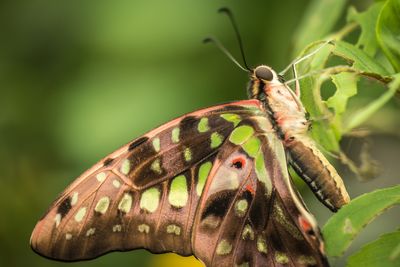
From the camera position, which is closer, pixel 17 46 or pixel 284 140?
pixel 284 140

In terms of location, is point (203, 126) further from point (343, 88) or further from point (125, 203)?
point (343, 88)

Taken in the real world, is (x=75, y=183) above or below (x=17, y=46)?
below

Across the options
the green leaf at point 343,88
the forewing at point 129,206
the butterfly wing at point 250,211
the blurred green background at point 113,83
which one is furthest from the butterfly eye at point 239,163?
the blurred green background at point 113,83

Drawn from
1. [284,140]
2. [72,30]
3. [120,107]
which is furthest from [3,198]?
[284,140]

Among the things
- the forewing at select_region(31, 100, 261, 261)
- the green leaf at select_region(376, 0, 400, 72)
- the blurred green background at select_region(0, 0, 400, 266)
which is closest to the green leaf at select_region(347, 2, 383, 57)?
the green leaf at select_region(376, 0, 400, 72)

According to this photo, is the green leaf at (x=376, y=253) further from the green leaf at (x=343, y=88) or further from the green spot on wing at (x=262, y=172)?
the green spot on wing at (x=262, y=172)

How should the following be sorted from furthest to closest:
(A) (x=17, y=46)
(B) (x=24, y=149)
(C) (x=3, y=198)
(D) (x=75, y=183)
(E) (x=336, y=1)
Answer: (A) (x=17, y=46), (B) (x=24, y=149), (C) (x=3, y=198), (E) (x=336, y=1), (D) (x=75, y=183)

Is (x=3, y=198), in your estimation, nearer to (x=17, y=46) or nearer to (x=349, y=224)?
(x=17, y=46)
